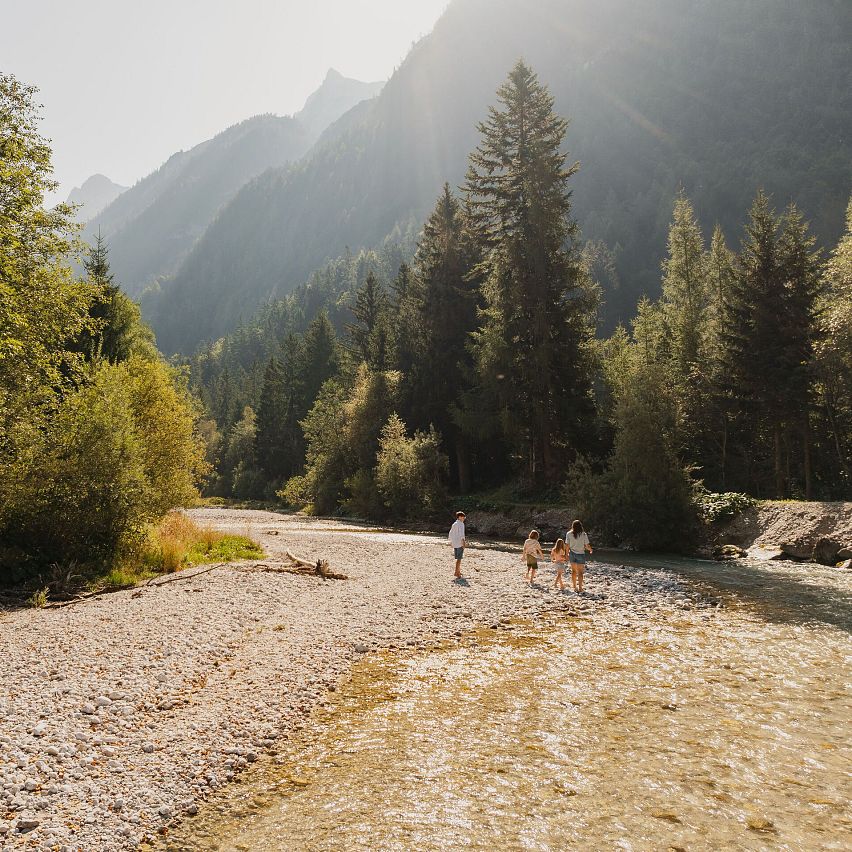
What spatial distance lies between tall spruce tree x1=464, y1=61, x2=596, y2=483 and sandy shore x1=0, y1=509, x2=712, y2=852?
630 inches

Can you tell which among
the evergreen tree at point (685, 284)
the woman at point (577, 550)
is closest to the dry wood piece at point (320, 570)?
the woman at point (577, 550)

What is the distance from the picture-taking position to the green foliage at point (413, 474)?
36219 mm

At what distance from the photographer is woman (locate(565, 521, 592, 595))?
16.0 m

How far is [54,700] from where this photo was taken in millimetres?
7652

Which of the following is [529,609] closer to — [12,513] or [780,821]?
[780,821]

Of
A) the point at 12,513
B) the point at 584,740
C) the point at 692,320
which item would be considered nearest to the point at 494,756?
the point at 584,740

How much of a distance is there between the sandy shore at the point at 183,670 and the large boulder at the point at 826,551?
7.58 metres

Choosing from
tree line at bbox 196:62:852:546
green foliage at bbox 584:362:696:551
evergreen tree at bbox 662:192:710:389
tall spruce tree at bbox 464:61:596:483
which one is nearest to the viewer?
green foliage at bbox 584:362:696:551

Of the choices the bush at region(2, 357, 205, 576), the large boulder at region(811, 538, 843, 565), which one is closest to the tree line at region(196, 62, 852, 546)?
the large boulder at region(811, 538, 843, 565)

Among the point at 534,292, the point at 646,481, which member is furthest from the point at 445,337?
the point at 646,481

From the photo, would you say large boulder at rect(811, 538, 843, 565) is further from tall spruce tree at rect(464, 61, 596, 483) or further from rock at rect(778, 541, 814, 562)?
tall spruce tree at rect(464, 61, 596, 483)

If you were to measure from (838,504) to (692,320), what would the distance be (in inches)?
1084

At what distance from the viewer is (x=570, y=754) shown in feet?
22.2

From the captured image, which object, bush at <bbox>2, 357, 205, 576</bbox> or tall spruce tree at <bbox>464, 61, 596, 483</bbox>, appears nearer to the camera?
bush at <bbox>2, 357, 205, 576</bbox>
